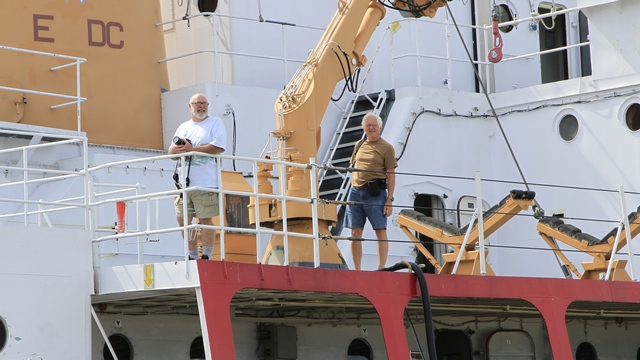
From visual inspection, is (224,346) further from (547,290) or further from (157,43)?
(157,43)

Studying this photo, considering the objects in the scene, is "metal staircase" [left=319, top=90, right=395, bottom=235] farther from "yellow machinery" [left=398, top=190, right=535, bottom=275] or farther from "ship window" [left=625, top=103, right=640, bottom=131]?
"ship window" [left=625, top=103, right=640, bottom=131]

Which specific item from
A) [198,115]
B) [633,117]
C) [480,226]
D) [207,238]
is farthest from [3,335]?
[633,117]

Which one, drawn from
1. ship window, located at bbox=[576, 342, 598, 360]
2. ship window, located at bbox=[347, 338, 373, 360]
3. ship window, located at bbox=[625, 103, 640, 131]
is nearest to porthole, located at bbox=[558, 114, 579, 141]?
ship window, located at bbox=[625, 103, 640, 131]

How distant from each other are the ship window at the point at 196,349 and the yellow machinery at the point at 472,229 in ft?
8.10

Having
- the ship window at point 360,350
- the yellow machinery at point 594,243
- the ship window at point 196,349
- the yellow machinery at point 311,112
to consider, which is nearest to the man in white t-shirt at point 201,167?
the yellow machinery at point 311,112

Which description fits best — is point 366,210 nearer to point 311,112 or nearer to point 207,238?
point 311,112

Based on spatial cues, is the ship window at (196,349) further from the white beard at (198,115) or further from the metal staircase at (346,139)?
the metal staircase at (346,139)

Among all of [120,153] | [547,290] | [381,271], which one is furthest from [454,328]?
[120,153]

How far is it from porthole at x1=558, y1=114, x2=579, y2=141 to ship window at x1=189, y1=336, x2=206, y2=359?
6624 millimetres

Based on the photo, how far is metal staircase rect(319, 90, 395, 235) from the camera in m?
15.0

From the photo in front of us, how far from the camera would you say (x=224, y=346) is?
954 centimetres

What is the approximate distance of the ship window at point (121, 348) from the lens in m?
10.9

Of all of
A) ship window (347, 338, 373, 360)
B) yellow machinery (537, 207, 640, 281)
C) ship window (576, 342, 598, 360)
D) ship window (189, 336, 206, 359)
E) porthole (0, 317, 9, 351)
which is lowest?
ship window (576, 342, 598, 360)

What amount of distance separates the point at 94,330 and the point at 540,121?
7.79 meters
